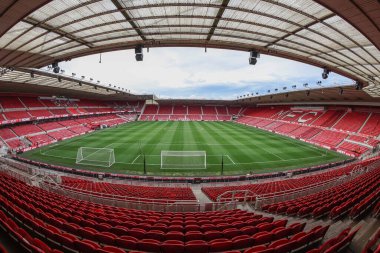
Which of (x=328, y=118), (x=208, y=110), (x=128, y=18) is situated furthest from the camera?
(x=208, y=110)

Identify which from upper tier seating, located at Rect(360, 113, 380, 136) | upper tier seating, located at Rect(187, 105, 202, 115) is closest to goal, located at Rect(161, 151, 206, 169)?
upper tier seating, located at Rect(360, 113, 380, 136)

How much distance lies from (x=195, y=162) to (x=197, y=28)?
633 inches

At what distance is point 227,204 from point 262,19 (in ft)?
31.9

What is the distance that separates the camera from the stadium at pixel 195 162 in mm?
5078

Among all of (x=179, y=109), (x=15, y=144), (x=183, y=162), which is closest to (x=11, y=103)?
(x=15, y=144)

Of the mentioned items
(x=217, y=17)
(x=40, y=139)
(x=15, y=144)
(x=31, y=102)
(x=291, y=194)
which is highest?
(x=217, y=17)

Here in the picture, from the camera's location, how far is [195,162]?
79.5 ft

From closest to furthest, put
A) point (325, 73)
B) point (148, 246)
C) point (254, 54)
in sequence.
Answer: point (148, 246)
point (254, 54)
point (325, 73)

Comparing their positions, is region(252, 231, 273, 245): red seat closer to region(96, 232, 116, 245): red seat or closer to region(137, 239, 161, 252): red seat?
region(137, 239, 161, 252): red seat

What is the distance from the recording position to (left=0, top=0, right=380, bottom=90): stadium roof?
28.2 ft

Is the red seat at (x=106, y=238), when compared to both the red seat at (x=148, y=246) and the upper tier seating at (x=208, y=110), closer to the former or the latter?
the red seat at (x=148, y=246)

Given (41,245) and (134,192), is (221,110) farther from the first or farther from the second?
(41,245)

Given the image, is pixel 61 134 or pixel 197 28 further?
pixel 61 134

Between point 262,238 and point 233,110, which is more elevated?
point 233,110
